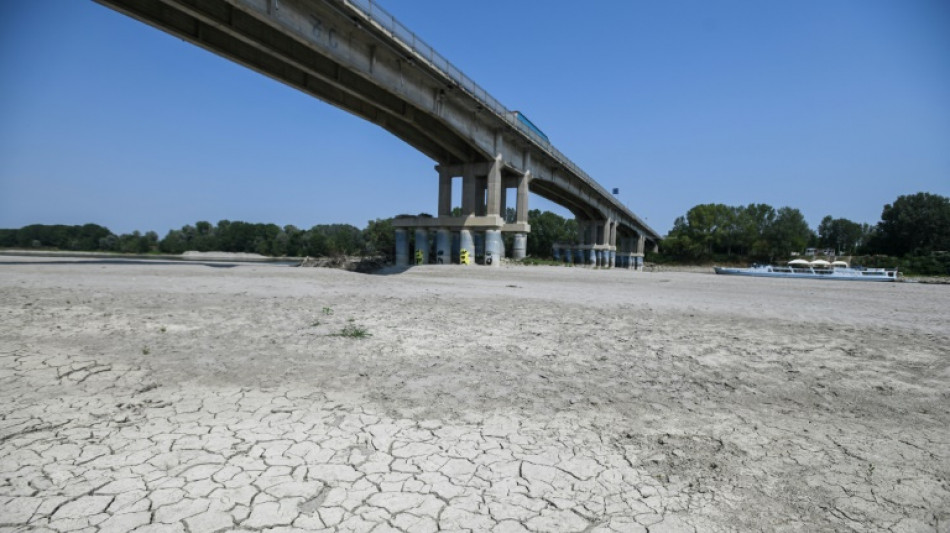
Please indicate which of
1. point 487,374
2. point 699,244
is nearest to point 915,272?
point 699,244

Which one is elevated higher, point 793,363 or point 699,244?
point 699,244

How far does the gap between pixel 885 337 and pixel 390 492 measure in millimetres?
10102

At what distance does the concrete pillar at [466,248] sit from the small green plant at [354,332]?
24693mm

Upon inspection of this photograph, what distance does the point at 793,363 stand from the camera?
5.91m

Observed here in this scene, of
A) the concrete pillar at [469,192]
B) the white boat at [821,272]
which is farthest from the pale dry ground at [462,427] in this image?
the white boat at [821,272]

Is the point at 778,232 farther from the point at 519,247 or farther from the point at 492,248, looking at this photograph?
the point at 492,248

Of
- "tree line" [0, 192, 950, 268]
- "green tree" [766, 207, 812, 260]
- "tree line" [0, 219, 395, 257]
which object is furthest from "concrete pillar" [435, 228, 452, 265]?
"green tree" [766, 207, 812, 260]

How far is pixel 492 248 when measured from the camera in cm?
3177

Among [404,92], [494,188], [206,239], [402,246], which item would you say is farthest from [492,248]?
[206,239]

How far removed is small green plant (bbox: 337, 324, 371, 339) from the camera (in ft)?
23.0

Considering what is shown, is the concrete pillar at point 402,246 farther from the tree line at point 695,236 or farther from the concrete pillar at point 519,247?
the tree line at point 695,236

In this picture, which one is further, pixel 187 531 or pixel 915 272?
pixel 915 272

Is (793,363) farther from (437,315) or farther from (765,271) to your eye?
(765,271)

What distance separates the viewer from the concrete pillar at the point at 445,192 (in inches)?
1442
